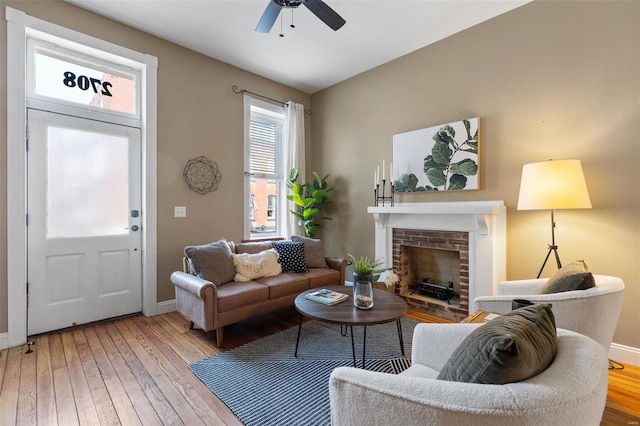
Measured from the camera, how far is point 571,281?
1664 mm

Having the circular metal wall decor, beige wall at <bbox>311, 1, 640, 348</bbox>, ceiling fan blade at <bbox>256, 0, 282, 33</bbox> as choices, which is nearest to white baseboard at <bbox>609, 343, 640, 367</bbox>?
beige wall at <bbox>311, 1, 640, 348</bbox>

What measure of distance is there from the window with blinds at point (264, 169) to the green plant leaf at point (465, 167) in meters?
2.46

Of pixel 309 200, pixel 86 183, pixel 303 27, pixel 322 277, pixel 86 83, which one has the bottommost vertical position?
pixel 322 277

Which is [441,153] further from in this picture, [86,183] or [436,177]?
[86,183]

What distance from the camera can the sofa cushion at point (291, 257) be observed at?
334 cm

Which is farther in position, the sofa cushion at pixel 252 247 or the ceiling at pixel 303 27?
the sofa cushion at pixel 252 247

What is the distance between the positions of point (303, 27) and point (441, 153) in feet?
6.53

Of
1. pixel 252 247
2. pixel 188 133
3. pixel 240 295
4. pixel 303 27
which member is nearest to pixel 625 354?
pixel 240 295

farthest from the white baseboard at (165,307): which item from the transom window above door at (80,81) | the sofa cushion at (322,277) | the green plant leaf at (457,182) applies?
the green plant leaf at (457,182)

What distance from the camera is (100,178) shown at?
3021 millimetres

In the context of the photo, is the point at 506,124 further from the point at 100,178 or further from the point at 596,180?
the point at 100,178

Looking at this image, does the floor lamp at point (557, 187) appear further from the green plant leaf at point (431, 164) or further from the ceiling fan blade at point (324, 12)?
the ceiling fan blade at point (324, 12)

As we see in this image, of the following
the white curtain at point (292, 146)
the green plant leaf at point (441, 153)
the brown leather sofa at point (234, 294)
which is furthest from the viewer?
the white curtain at point (292, 146)

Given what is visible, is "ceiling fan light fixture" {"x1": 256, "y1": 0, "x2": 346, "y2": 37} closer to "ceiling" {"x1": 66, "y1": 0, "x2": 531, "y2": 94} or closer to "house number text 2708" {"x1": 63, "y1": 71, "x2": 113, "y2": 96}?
"ceiling" {"x1": 66, "y1": 0, "x2": 531, "y2": 94}
